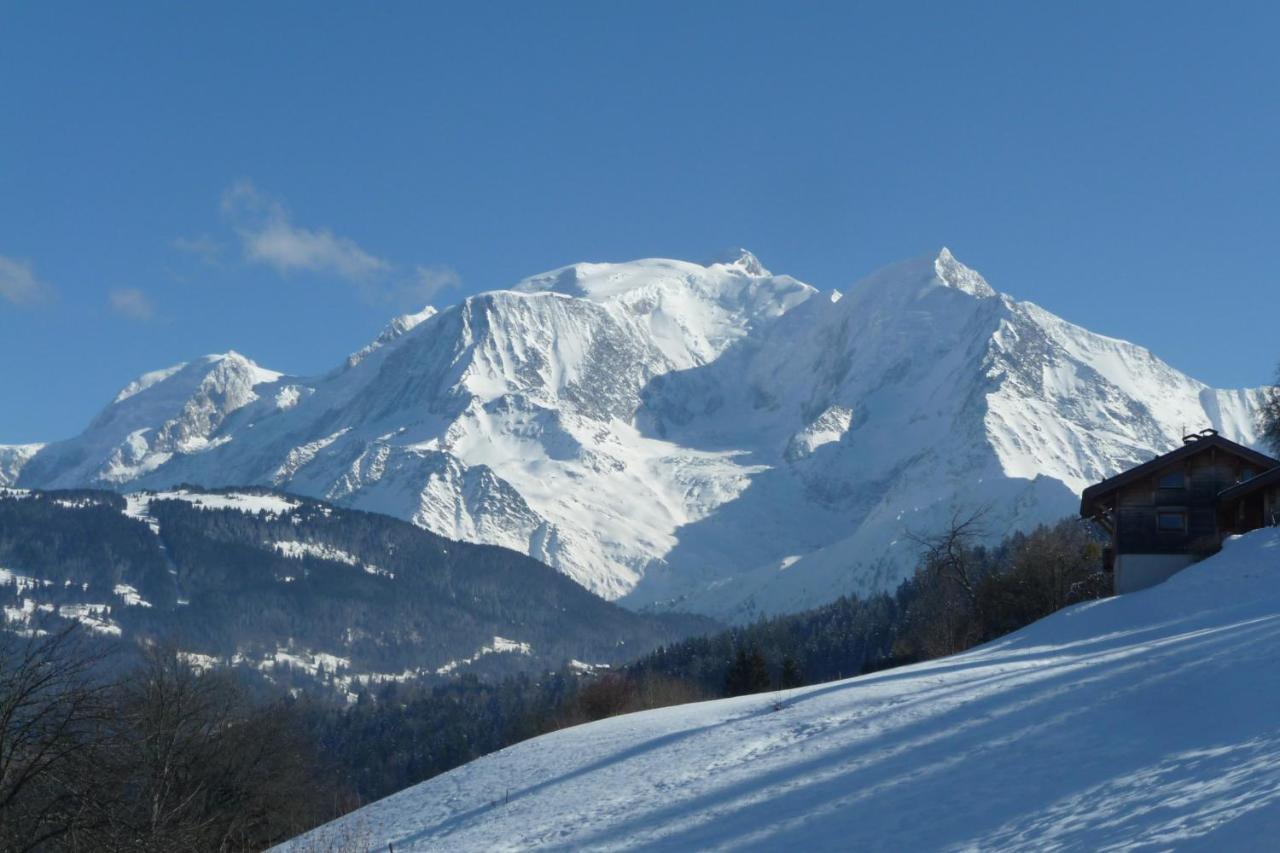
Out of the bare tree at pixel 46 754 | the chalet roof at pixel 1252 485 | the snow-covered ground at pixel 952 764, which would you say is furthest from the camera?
the chalet roof at pixel 1252 485

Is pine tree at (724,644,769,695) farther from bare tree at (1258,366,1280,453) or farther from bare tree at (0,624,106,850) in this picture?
bare tree at (0,624,106,850)

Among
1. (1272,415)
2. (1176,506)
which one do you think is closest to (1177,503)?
(1176,506)

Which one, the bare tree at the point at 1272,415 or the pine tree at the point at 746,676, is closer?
the bare tree at the point at 1272,415

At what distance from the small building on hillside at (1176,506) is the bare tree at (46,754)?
3861 centimetres

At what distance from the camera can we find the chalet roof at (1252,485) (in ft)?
148

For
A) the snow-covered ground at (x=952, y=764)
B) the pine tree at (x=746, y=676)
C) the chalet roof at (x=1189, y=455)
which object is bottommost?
the snow-covered ground at (x=952, y=764)

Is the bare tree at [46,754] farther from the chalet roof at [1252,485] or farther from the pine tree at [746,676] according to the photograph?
the pine tree at [746,676]

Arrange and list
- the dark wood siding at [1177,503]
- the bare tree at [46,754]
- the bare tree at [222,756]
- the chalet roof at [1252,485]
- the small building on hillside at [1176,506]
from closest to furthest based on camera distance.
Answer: the bare tree at [46,754] < the bare tree at [222,756] < the chalet roof at [1252,485] < the small building on hillside at [1176,506] < the dark wood siding at [1177,503]

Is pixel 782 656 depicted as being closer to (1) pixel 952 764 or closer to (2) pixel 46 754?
(1) pixel 952 764

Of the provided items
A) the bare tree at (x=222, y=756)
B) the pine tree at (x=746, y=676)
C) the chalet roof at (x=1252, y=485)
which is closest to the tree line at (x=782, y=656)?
the pine tree at (x=746, y=676)

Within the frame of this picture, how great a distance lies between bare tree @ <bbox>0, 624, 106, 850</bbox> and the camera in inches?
739

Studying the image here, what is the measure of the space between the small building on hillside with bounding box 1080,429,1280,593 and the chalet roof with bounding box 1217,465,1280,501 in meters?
0.18

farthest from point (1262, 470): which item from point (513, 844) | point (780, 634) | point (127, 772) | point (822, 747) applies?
point (780, 634)

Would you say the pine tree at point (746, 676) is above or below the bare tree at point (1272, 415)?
below
